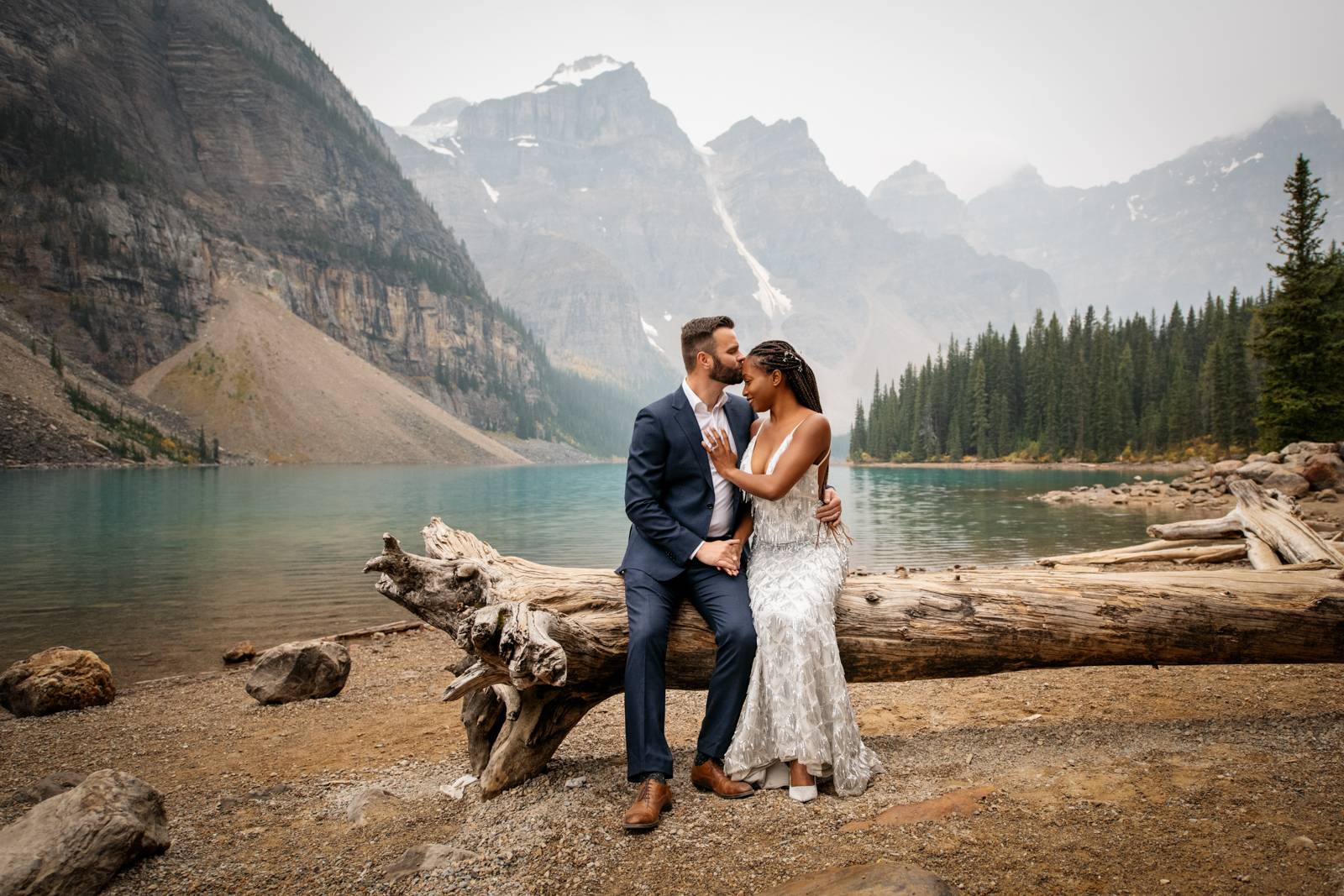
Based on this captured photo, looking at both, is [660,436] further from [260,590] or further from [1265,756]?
[260,590]

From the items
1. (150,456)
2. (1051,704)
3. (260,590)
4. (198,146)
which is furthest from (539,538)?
(198,146)

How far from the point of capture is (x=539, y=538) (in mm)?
28312

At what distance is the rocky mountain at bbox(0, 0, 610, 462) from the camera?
4087 inches

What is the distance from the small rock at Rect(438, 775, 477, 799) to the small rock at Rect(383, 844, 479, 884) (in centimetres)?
93

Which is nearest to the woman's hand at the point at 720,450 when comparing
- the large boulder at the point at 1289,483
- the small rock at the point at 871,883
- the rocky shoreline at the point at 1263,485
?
the small rock at the point at 871,883

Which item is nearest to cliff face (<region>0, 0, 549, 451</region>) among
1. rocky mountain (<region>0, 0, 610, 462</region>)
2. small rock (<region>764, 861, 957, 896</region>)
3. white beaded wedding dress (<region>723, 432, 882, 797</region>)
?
rocky mountain (<region>0, 0, 610, 462</region>)

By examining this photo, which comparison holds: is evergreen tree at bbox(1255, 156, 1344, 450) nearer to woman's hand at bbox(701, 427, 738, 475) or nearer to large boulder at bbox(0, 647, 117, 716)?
Answer: woman's hand at bbox(701, 427, 738, 475)

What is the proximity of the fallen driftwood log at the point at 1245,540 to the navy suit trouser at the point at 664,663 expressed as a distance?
21.5 ft

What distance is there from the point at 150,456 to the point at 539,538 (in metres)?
75.6

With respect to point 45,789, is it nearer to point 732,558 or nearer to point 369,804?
point 369,804

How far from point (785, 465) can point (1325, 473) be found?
29446mm

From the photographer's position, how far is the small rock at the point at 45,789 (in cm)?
513

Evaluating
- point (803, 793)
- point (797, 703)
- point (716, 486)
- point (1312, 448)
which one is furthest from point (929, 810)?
point (1312, 448)

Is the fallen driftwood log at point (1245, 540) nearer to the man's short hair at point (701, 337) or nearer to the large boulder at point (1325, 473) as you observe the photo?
the man's short hair at point (701, 337)
